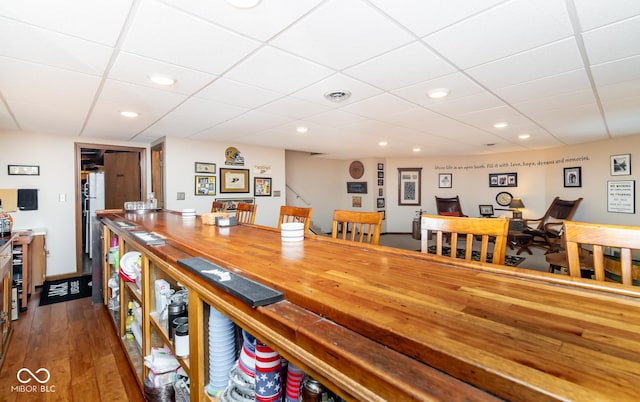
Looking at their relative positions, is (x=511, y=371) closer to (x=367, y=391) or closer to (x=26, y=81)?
(x=367, y=391)

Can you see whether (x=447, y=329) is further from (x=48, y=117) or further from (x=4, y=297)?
(x=48, y=117)

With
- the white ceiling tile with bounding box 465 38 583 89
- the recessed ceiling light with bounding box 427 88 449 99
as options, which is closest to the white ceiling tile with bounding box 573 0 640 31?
the white ceiling tile with bounding box 465 38 583 89

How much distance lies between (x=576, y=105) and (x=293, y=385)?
3737 mm

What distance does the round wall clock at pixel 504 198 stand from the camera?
691 cm

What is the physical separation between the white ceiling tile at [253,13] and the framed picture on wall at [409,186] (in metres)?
6.80

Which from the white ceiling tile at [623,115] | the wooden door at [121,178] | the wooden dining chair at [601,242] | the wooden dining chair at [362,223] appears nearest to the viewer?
the wooden dining chair at [601,242]

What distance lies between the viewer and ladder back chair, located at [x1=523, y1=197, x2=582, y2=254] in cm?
537

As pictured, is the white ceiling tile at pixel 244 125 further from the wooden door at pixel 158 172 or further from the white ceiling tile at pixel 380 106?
the white ceiling tile at pixel 380 106

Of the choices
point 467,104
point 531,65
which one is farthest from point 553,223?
point 531,65

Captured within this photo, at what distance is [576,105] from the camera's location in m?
3.01

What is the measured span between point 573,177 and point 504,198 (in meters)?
1.43

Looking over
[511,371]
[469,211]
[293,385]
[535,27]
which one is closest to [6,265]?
A: [293,385]

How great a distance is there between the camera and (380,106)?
2979mm

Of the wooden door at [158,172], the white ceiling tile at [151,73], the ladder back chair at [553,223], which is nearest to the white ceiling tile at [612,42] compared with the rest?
the white ceiling tile at [151,73]
